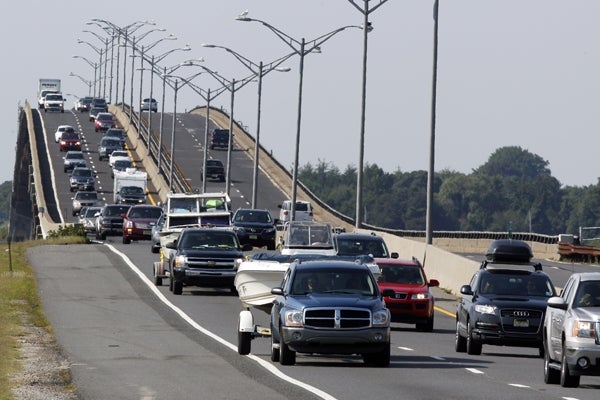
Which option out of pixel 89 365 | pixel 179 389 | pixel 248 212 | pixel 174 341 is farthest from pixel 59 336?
pixel 248 212

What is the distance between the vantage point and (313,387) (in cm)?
2136

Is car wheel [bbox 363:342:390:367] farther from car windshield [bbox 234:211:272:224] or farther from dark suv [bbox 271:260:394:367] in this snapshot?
car windshield [bbox 234:211:272:224]

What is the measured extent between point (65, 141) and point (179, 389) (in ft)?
389

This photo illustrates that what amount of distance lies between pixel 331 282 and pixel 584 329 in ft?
16.3

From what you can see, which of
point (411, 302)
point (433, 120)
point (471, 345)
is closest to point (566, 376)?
point (471, 345)

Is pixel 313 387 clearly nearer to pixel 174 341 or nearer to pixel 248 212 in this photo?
pixel 174 341

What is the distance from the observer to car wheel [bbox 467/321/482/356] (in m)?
28.8

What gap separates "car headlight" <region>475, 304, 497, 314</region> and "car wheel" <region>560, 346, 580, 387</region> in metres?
5.86

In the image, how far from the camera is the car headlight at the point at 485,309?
28484mm

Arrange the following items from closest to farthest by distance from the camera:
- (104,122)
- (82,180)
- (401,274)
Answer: (401,274) → (82,180) → (104,122)

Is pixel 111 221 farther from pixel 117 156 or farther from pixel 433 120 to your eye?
pixel 117 156

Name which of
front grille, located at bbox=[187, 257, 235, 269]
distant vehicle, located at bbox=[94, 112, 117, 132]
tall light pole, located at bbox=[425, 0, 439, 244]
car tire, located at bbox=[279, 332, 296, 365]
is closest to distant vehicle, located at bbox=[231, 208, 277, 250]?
tall light pole, located at bbox=[425, 0, 439, 244]

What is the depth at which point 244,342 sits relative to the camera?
87.1 ft

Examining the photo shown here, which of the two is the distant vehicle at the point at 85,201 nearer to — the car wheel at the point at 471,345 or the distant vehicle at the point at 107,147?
the distant vehicle at the point at 107,147
